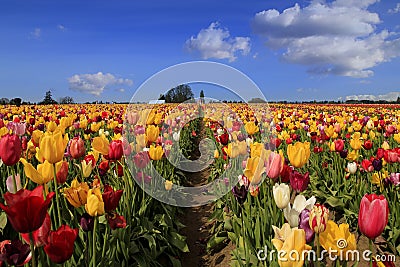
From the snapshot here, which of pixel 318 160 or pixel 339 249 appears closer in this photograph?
pixel 339 249

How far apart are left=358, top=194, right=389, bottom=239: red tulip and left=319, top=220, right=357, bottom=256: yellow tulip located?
8 cm

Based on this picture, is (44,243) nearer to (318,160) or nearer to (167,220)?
(167,220)

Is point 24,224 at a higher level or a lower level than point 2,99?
lower

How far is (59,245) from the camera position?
4.98 ft

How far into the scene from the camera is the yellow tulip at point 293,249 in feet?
4.65

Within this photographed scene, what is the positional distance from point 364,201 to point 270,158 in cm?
112

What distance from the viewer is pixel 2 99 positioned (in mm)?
32844

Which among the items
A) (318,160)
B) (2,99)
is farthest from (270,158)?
(2,99)

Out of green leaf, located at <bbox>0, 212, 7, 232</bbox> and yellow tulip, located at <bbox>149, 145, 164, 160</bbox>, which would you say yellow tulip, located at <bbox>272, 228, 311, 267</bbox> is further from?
yellow tulip, located at <bbox>149, 145, 164, 160</bbox>

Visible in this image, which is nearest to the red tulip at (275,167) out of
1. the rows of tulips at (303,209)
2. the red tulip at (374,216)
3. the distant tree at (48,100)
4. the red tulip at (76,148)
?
the rows of tulips at (303,209)

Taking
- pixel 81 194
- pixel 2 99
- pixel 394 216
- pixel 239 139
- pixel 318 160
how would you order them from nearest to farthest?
pixel 81 194, pixel 394 216, pixel 239 139, pixel 318 160, pixel 2 99

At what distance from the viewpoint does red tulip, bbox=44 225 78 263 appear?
1508 millimetres

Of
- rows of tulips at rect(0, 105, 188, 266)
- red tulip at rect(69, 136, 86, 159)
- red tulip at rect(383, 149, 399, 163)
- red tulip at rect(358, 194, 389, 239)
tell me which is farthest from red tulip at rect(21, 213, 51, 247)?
red tulip at rect(383, 149, 399, 163)

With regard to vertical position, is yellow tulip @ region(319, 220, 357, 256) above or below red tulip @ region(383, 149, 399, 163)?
below
